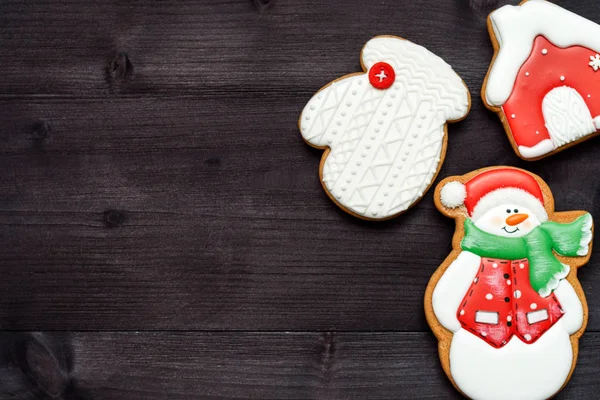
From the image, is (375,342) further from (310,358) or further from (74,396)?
(74,396)

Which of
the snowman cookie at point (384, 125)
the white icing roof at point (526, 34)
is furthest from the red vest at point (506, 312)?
the white icing roof at point (526, 34)

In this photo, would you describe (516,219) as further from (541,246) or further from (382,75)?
(382,75)

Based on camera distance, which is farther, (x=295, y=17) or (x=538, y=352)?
(x=295, y=17)

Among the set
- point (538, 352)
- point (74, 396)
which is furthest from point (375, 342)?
point (74, 396)

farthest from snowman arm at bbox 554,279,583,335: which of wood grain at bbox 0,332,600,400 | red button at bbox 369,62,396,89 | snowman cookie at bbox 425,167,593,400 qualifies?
red button at bbox 369,62,396,89

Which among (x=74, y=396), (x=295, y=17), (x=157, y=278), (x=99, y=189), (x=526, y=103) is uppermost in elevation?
(x=295, y=17)

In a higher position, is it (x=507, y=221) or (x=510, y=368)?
(x=507, y=221)

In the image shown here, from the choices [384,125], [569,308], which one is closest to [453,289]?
[569,308]
